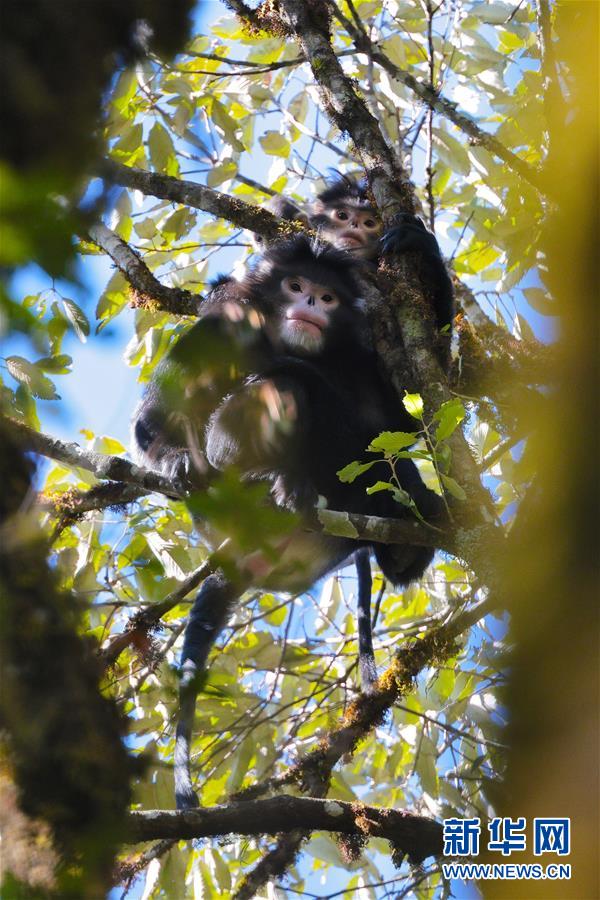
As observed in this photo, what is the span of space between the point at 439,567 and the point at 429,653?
1.03 m

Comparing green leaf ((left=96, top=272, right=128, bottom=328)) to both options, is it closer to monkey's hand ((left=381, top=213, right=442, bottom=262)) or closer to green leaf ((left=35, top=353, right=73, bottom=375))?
green leaf ((left=35, top=353, right=73, bottom=375))

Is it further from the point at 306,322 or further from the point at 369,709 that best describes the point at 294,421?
the point at 369,709

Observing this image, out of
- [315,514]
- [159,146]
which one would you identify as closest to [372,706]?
[315,514]

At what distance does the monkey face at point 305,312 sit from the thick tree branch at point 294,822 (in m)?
1.78

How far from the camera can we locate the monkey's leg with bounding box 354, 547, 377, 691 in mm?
3031

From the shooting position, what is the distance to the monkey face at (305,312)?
350 centimetres

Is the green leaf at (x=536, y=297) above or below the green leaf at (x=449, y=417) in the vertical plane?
above

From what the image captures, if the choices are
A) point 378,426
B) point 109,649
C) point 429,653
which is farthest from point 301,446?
point 109,649

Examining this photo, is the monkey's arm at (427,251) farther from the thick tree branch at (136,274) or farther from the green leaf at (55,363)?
the green leaf at (55,363)

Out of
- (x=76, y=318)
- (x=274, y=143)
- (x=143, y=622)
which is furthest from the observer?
(x=274, y=143)

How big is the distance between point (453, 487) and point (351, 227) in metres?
2.53

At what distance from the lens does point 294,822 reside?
217cm

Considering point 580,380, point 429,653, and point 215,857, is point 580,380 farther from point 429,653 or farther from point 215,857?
point 215,857

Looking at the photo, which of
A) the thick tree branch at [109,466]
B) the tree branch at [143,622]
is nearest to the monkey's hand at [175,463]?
the tree branch at [143,622]
